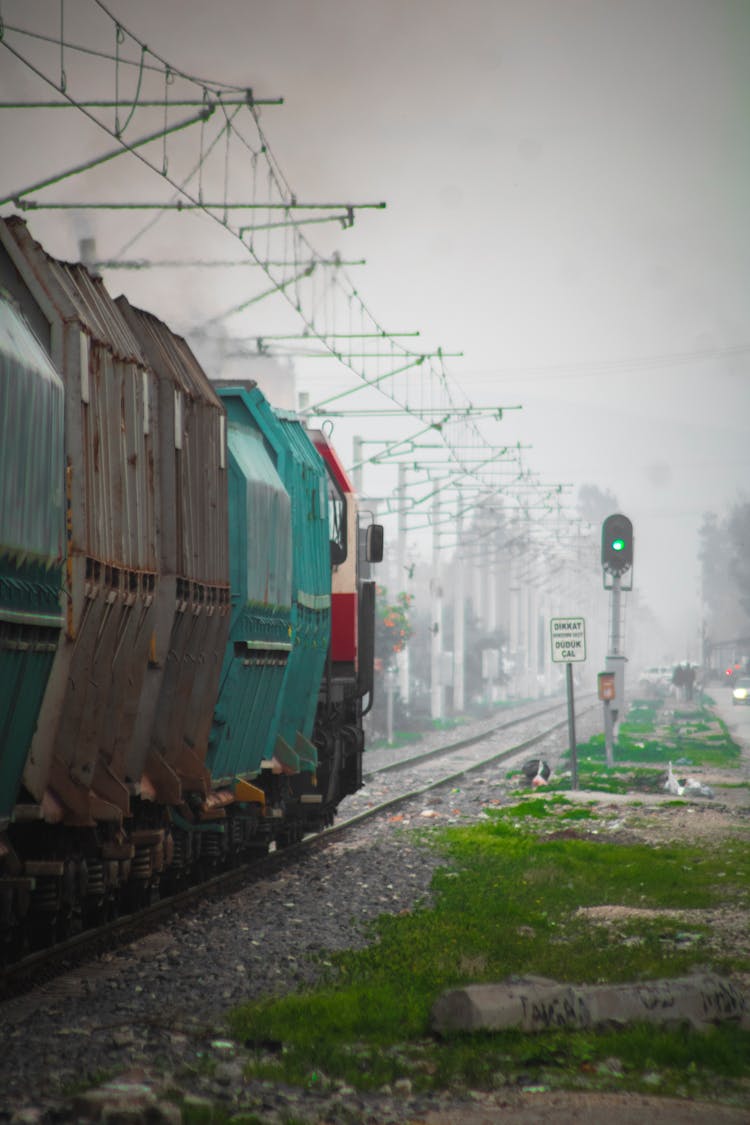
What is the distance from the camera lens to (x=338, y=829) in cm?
2003

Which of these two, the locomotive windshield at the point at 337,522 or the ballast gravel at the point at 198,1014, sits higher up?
the locomotive windshield at the point at 337,522

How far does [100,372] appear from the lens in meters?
9.94

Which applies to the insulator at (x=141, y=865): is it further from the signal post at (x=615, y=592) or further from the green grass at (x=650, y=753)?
the signal post at (x=615, y=592)

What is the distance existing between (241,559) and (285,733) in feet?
11.6

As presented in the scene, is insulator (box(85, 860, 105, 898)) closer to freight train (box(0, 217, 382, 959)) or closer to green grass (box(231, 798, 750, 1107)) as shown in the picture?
freight train (box(0, 217, 382, 959))

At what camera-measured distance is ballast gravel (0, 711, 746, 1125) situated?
21.6 feet

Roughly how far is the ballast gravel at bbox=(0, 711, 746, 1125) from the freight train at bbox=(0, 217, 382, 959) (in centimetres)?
58

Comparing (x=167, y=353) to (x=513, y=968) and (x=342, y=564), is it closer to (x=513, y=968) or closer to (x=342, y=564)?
(x=513, y=968)

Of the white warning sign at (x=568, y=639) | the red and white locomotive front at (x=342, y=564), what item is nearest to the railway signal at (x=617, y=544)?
the white warning sign at (x=568, y=639)

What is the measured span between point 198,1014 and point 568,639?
703 inches

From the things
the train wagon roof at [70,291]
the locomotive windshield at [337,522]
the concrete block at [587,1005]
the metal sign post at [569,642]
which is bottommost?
the concrete block at [587,1005]

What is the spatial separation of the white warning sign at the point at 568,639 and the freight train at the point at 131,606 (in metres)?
9.01

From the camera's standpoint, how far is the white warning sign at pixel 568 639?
25.7 meters

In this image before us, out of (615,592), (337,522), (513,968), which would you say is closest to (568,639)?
(615,592)
